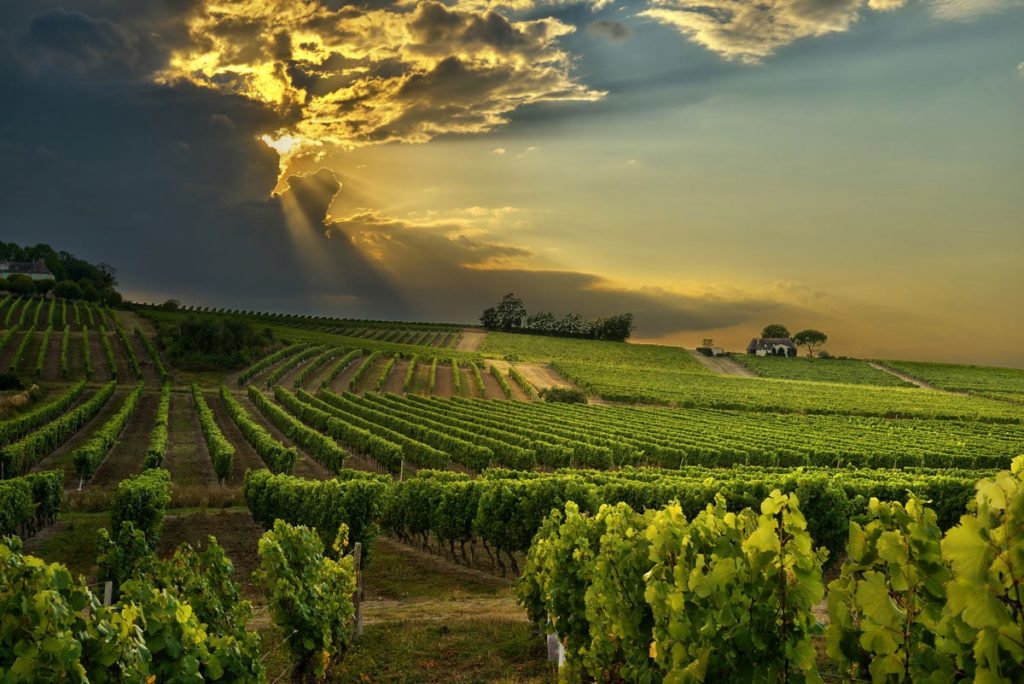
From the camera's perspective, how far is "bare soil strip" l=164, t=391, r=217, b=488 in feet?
128

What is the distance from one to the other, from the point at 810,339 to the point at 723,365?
148 feet

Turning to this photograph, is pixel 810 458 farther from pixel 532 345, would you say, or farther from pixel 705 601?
pixel 532 345

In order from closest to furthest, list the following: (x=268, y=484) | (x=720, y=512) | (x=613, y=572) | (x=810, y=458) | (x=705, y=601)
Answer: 1. (x=705, y=601)
2. (x=720, y=512)
3. (x=613, y=572)
4. (x=268, y=484)
5. (x=810, y=458)

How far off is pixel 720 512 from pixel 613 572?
1705mm

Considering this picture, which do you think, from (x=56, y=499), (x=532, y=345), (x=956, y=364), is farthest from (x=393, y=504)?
(x=956, y=364)

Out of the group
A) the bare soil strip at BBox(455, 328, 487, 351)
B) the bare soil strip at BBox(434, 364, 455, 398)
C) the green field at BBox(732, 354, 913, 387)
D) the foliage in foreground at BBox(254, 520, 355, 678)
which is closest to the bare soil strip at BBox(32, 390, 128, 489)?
the foliage in foreground at BBox(254, 520, 355, 678)

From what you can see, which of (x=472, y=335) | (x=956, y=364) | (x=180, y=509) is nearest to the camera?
(x=180, y=509)

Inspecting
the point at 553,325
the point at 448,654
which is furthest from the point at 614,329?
the point at 448,654

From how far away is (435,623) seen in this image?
16.7 m

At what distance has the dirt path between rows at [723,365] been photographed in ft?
423

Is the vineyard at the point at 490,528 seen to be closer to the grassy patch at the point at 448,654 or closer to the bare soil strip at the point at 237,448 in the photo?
the grassy patch at the point at 448,654

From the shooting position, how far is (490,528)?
24109 mm

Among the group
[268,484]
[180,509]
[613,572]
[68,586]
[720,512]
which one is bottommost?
[180,509]

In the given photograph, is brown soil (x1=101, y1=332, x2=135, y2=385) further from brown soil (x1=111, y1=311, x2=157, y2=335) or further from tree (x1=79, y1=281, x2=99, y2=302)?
tree (x1=79, y1=281, x2=99, y2=302)
